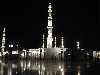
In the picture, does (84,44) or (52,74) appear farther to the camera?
(84,44)

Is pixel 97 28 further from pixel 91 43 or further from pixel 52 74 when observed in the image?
pixel 52 74

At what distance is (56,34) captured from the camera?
55.8 m

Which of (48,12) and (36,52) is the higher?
(48,12)

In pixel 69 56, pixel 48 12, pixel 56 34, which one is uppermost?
pixel 48 12

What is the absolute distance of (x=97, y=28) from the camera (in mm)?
55156

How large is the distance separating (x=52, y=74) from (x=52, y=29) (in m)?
38.0

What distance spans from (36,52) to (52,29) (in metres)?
8.16

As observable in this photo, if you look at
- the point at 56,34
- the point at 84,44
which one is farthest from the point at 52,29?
the point at 84,44

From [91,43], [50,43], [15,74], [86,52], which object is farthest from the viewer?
[91,43]

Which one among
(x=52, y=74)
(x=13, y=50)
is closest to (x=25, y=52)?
(x=13, y=50)

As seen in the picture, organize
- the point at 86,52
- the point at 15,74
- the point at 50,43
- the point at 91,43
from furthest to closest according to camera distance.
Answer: the point at 91,43 < the point at 86,52 < the point at 50,43 < the point at 15,74

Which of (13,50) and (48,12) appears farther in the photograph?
(13,50)

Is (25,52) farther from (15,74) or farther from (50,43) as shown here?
(15,74)

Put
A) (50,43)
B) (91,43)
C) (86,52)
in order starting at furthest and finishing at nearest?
(91,43)
(86,52)
(50,43)
